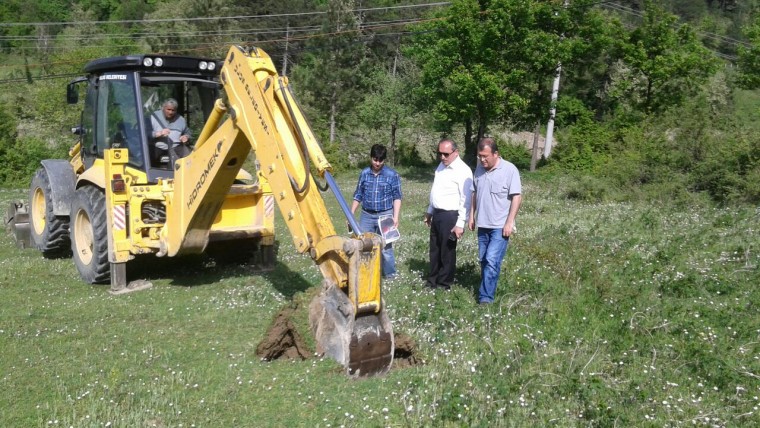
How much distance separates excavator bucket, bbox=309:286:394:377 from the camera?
5.78 meters

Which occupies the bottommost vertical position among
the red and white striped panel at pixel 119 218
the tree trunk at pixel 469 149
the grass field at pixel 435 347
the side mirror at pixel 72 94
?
the tree trunk at pixel 469 149

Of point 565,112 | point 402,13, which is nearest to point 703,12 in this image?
point 402,13

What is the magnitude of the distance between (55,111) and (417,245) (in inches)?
1171

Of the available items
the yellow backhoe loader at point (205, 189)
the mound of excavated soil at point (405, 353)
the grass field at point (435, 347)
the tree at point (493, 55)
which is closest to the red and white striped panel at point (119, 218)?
the yellow backhoe loader at point (205, 189)

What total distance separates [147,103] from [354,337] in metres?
5.61

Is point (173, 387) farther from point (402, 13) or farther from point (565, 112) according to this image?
point (402, 13)

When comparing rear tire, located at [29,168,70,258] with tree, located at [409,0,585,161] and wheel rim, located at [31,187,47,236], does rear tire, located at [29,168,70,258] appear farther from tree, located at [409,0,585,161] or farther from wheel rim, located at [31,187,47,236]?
tree, located at [409,0,585,161]

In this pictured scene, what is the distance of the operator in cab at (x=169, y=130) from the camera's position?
9.56m

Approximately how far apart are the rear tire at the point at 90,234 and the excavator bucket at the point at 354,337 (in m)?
4.78

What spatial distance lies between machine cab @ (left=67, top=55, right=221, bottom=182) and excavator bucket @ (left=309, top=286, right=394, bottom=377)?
4.44 m

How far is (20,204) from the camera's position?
13.0 m

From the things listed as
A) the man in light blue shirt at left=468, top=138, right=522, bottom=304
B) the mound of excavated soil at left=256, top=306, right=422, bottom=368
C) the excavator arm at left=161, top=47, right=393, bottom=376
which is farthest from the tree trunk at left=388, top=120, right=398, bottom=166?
the mound of excavated soil at left=256, top=306, right=422, bottom=368

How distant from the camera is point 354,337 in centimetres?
577

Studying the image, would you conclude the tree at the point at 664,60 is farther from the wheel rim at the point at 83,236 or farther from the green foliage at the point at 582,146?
the wheel rim at the point at 83,236
